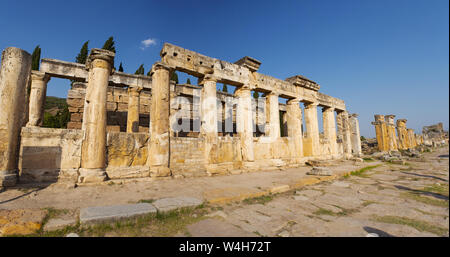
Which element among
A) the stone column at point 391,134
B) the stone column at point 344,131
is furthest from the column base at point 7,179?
the stone column at point 391,134

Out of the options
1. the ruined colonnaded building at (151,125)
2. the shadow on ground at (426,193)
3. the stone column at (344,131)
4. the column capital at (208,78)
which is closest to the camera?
the shadow on ground at (426,193)

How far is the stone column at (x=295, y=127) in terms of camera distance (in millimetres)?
10578

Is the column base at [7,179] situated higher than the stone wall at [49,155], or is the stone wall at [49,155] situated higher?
the stone wall at [49,155]

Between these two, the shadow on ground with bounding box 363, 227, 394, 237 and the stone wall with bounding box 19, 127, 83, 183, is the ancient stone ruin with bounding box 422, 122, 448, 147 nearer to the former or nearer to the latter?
the shadow on ground with bounding box 363, 227, 394, 237

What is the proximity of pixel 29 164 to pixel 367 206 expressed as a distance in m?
7.56

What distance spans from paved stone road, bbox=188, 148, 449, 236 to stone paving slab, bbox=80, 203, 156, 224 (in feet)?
2.58

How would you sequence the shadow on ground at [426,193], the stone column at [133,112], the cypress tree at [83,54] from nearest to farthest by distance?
the shadow on ground at [426,193] → the stone column at [133,112] → the cypress tree at [83,54]

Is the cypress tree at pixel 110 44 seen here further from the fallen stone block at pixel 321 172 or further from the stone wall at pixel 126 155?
the fallen stone block at pixel 321 172

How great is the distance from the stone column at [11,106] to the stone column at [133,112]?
505 cm

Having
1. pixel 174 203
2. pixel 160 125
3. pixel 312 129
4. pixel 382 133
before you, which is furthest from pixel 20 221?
pixel 382 133

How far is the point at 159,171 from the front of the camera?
594 centimetres

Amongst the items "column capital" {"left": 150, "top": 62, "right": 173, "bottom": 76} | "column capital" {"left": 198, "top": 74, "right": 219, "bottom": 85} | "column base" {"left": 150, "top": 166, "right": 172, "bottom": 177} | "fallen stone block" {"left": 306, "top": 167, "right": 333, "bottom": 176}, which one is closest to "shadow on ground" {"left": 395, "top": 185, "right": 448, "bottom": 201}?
"fallen stone block" {"left": 306, "top": 167, "right": 333, "bottom": 176}

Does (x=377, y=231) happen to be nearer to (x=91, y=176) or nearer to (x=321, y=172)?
(x=321, y=172)
